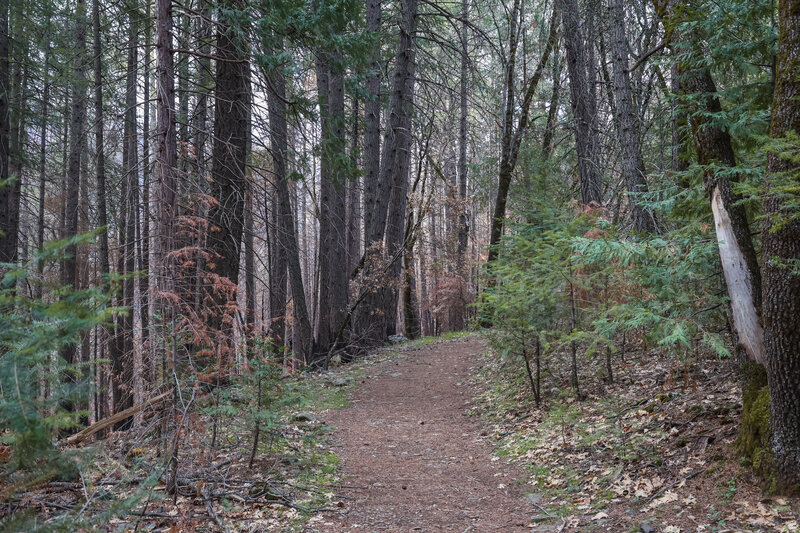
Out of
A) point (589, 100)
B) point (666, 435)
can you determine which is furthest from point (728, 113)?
point (589, 100)

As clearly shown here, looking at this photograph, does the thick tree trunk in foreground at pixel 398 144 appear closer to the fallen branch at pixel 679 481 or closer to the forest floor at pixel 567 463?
the forest floor at pixel 567 463

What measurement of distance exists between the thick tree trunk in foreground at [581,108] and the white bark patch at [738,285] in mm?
6186

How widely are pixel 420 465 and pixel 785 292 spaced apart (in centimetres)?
414

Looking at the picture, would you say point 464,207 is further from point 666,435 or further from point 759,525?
point 759,525

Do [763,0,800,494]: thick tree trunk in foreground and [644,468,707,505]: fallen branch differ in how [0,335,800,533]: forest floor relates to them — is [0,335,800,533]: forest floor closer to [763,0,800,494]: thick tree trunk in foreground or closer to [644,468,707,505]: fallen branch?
[644,468,707,505]: fallen branch

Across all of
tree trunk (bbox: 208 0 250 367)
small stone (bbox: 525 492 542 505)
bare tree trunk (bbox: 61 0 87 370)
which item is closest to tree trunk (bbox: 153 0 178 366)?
tree trunk (bbox: 208 0 250 367)

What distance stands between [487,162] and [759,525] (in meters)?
13.4

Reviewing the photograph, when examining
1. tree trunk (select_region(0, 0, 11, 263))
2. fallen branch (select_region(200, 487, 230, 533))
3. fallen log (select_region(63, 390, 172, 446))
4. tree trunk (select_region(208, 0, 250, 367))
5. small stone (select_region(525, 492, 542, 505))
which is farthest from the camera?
tree trunk (select_region(0, 0, 11, 263))

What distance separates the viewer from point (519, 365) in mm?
8664

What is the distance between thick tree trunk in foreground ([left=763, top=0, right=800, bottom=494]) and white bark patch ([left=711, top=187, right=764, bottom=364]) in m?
0.46

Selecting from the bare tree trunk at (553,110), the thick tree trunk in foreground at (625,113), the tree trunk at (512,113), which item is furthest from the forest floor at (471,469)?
the tree trunk at (512,113)

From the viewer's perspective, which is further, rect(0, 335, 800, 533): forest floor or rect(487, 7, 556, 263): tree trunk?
rect(487, 7, 556, 263): tree trunk

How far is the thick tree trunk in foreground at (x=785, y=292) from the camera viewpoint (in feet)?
11.9

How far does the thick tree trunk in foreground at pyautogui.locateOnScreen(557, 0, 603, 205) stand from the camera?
1070cm
